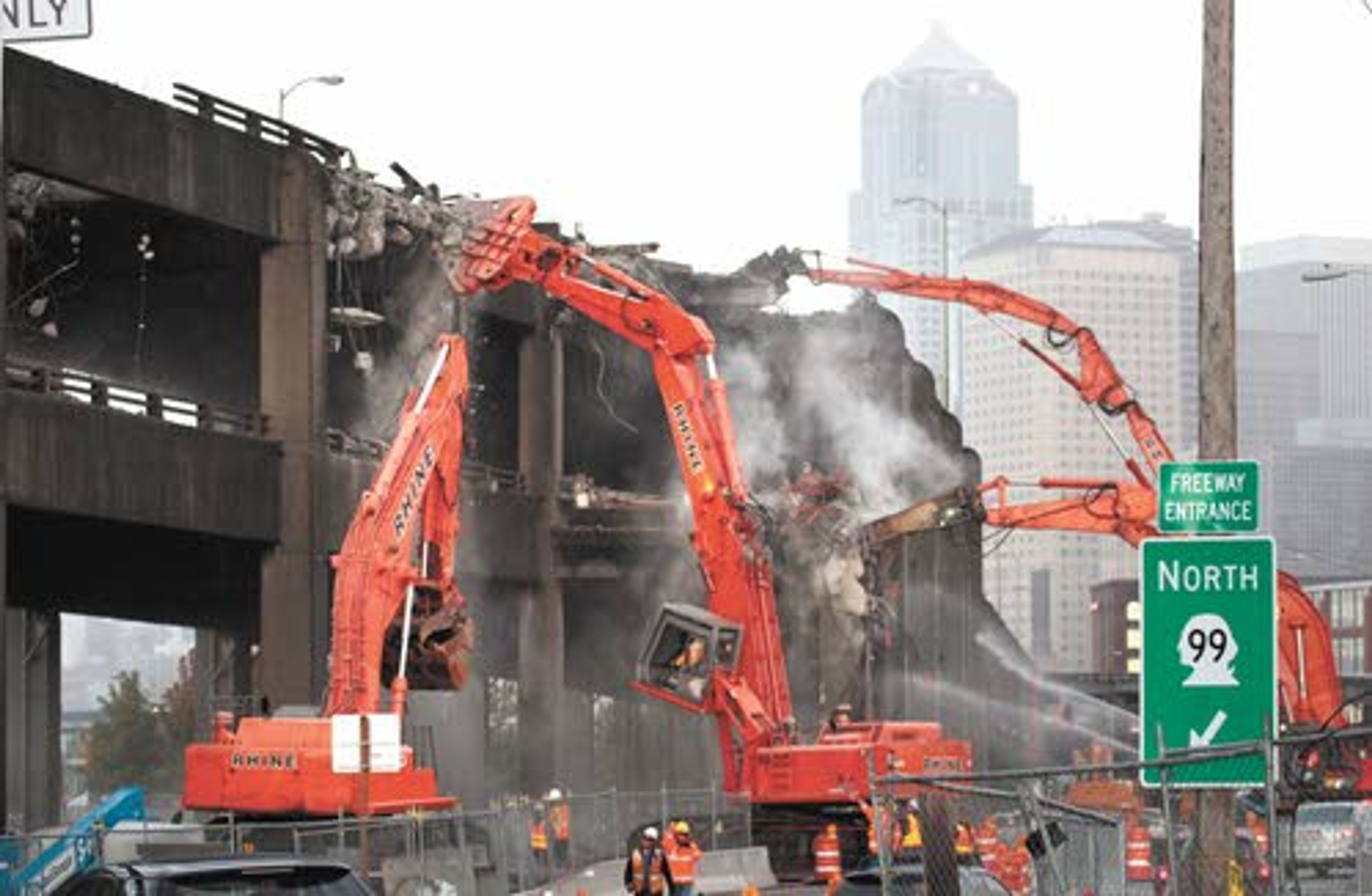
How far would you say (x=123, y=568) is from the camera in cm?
5788

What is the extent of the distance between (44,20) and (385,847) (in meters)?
15.7

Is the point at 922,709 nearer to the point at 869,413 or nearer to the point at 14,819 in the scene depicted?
the point at 869,413

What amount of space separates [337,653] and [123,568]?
2474cm

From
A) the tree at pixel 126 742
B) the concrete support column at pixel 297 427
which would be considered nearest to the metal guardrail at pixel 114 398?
the concrete support column at pixel 297 427

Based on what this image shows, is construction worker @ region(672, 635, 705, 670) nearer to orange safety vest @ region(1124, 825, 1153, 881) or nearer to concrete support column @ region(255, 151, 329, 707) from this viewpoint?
orange safety vest @ region(1124, 825, 1153, 881)

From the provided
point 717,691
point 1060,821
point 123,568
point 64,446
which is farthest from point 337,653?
point 123,568

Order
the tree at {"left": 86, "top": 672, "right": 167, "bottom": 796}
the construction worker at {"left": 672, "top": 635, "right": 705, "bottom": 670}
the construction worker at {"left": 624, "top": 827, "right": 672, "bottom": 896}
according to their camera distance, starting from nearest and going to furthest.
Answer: the construction worker at {"left": 624, "top": 827, "right": 672, "bottom": 896}, the construction worker at {"left": 672, "top": 635, "right": 705, "bottom": 670}, the tree at {"left": 86, "top": 672, "right": 167, "bottom": 796}

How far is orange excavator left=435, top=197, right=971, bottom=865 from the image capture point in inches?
1597

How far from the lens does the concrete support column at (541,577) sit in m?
62.5

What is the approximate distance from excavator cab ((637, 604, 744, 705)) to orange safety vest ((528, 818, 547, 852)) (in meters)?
2.69

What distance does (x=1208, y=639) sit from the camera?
1429 centimetres

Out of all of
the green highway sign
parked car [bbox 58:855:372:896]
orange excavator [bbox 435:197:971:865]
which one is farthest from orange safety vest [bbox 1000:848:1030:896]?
the green highway sign

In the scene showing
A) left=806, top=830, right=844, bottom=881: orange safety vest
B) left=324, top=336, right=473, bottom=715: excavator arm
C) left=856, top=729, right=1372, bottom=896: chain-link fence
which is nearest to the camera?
left=856, top=729, right=1372, bottom=896: chain-link fence

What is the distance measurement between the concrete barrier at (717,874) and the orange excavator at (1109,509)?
30.9 ft
